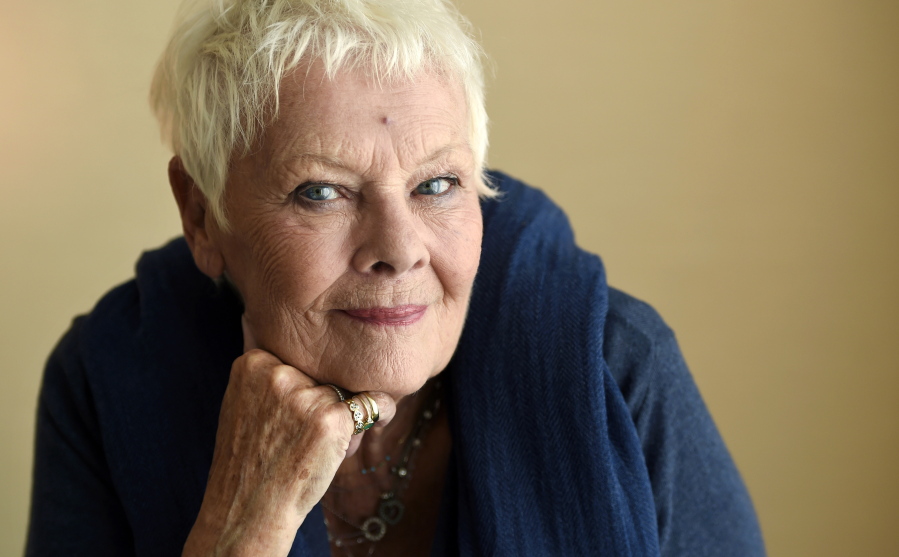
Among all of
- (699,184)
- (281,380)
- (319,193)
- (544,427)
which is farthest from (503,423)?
(699,184)

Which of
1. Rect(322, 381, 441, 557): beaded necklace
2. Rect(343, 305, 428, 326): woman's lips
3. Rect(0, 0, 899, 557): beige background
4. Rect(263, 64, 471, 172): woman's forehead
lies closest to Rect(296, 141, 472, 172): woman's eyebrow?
Rect(263, 64, 471, 172): woman's forehead

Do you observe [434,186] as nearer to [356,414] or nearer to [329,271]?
[329,271]

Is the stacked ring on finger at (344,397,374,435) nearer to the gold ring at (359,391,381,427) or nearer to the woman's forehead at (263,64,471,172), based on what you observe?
the gold ring at (359,391,381,427)

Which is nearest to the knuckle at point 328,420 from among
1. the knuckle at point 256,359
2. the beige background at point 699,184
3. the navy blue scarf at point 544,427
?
the knuckle at point 256,359

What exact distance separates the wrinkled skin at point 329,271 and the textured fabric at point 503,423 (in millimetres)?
141

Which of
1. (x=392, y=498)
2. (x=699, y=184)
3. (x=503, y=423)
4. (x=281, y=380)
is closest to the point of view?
(x=281, y=380)

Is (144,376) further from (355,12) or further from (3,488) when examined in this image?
(3,488)

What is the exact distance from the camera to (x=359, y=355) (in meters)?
1.12

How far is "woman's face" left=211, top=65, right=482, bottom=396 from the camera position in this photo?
1046 millimetres

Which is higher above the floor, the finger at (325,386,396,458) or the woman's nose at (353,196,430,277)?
the woman's nose at (353,196,430,277)

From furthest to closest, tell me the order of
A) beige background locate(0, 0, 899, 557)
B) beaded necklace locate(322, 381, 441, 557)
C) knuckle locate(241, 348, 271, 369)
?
beige background locate(0, 0, 899, 557)
beaded necklace locate(322, 381, 441, 557)
knuckle locate(241, 348, 271, 369)

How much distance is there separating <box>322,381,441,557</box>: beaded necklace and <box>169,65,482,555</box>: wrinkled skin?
242 millimetres

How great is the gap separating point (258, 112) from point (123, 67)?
114 cm

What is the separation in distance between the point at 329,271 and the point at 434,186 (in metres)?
0.18
